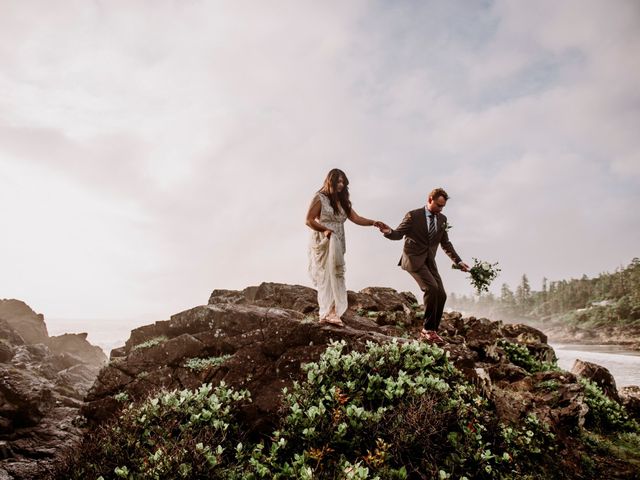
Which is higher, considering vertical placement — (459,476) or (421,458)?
(421,458)

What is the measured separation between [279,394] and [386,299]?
10.8 metres

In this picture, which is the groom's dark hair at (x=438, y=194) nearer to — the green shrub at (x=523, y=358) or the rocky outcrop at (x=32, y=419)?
the green shrub at (x=523, y=358)

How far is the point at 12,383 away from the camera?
11961 millimetres

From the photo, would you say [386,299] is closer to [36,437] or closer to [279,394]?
[279,394]

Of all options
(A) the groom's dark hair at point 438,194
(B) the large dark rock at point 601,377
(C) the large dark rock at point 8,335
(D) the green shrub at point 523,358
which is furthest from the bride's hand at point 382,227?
(C) the large dark rock at point 8,335

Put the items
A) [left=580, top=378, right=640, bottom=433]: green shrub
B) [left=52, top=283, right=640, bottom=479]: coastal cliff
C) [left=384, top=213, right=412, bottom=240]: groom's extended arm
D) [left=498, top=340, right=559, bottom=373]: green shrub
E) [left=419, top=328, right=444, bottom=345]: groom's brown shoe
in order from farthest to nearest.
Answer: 1. [left=498, top=340, right=559, bottom=373]: green shrub
2. [left=384, top=213, right=412, bottom=240]: groom's extended arm
3. [left=419, top=328, right=444, bottom=345]: groom's brown shoe
4. [left=580, top=378, right=640, bottom=433]: green shrub
5. [left=52, top=283, right=640, bottom=479]: coastal cliff

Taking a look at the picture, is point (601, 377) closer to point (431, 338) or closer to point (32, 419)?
point (431, 338)

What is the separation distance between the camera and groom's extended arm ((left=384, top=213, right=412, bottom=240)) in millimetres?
8570

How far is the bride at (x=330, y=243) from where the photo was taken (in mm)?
7426

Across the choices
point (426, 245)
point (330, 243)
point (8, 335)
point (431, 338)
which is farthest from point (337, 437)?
point (8, 335)

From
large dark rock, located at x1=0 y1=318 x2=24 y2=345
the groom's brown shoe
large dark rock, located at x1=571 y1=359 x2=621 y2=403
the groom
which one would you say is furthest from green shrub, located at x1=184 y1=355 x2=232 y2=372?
large dark rock, located at x1=0 y1=318 x2=24 y2=345

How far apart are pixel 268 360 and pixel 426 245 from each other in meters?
4.72

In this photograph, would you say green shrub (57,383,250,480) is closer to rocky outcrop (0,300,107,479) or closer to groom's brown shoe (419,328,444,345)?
groom's brown shoe (419,328,444,345)

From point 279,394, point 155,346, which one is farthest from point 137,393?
point 279,394
